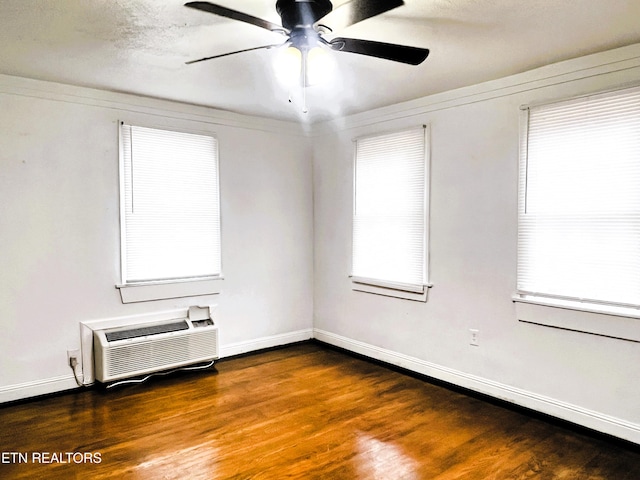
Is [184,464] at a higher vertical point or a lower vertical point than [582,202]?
lower

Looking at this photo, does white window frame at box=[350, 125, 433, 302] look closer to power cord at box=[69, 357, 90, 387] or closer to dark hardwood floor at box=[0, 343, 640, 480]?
dark hardwood floor at box=[0, 343, 640, 480]

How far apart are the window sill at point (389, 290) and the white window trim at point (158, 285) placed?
1.39 metres

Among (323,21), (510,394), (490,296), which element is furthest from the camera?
(490,296)

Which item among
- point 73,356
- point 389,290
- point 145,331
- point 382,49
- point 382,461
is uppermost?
point 382,49

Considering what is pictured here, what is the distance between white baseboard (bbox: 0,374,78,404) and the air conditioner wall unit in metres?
0.22

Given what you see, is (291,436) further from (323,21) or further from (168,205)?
(323,21)

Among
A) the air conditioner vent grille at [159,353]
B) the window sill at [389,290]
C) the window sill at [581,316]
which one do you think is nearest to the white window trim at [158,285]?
the air conditioner vent grille at [159,353]

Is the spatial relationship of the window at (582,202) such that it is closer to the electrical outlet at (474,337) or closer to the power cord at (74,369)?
the electrical outlet at (474,337)

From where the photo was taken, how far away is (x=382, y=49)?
210cm

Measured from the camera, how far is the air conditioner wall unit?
3.58m

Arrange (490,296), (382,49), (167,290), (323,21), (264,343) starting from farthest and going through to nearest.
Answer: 1. (264,343)
2. (167,290)
3. (490,296)
4. (323,21)
5. (382,49)

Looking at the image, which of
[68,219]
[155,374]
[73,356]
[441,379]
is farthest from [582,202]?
[73,356]

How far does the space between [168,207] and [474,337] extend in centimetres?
288

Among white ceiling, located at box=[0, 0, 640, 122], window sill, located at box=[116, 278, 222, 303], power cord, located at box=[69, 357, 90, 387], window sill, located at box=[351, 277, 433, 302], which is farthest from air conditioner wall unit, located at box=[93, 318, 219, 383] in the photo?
white ceiling, located at box=[0, 0, 640, 122]
